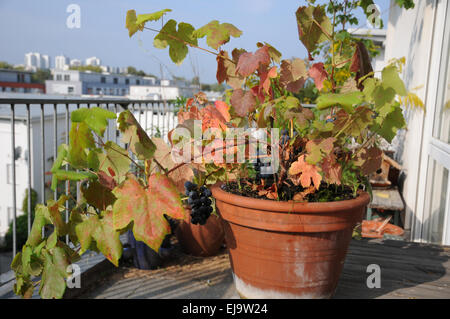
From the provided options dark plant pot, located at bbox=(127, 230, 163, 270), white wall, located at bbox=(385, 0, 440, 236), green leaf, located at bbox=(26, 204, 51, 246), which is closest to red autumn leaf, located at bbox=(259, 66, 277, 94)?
green leaf, located at bbox=(26, 204, 51, 246)

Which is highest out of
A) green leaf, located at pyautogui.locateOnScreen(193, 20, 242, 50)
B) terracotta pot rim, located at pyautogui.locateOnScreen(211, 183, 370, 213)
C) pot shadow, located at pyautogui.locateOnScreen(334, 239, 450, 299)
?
green leaf, located at pyautogui.locateOnScreen(193, 20, 242, 50)

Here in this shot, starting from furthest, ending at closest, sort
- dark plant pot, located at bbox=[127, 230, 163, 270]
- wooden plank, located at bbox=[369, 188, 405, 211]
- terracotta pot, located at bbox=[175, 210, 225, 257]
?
wooden plank, located at bbox=[369, 188, 405, 211], terracotta pot, located at bbox=[175, 210, 225, 257], dark plant pot, located at bbox=[127, 230, 163, 270]

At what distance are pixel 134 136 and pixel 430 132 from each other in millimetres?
2504

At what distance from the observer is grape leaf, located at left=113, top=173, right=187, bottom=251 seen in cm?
78

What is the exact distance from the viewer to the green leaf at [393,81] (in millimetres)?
760

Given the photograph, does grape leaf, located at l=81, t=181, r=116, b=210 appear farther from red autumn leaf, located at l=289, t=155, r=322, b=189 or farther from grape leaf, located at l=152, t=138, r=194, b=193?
red autumn leaf, located at l=289, t=155, r=322, b=189

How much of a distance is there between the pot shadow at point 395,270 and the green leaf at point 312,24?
83 cm

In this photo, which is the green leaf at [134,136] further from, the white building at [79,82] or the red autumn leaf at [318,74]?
the white building at [79,82]

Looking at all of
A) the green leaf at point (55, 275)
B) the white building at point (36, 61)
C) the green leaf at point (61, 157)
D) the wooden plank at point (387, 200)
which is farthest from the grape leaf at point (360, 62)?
the white building at point (36, 61)

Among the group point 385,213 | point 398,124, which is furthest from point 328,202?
point 385,213

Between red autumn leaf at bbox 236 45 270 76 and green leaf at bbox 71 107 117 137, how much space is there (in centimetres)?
34

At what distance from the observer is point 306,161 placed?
95 cm

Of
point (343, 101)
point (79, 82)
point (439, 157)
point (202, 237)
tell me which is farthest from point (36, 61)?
point (343, 101)

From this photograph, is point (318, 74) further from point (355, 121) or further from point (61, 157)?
point (61, 157)
